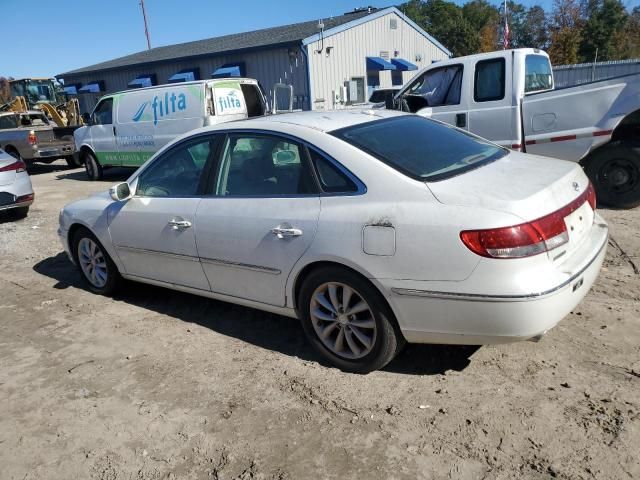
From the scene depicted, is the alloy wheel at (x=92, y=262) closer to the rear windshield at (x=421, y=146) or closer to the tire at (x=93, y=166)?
the rear windshield at (x=421, y=146)

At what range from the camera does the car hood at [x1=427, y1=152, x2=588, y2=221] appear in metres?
2.72

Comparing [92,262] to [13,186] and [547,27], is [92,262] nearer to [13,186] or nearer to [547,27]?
[13,186]

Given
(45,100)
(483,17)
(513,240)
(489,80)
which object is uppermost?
(483,17)

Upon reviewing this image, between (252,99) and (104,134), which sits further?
(104,134)

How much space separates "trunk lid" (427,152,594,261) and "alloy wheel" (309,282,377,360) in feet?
2.63

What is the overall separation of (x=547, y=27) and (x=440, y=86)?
4018 centimetres

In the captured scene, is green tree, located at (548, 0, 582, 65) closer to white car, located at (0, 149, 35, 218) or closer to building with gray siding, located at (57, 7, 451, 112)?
building with gray siding, located at (57, 7, 451, 112)

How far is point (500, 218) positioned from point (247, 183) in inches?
69.9

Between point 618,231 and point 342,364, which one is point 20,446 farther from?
point 618,231

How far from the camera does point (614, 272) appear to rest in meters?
4.57

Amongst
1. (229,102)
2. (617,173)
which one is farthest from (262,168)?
(229,102)

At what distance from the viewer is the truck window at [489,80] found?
7.24 meters

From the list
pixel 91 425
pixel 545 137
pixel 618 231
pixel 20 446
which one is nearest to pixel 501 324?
pixel 91 425

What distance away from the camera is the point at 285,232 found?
10.9ft
